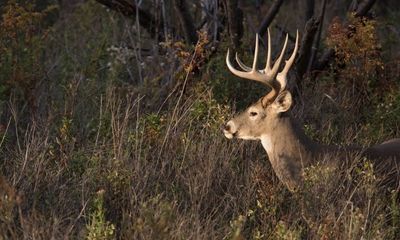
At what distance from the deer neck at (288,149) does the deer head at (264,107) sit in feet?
0.19

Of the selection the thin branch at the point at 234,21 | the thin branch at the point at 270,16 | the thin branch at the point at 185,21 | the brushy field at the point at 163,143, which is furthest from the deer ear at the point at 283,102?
the thin branch at the point at 270,16

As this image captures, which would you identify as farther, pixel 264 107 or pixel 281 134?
pixel 264 107

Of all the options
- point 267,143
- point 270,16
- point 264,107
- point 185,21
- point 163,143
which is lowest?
point 163,143

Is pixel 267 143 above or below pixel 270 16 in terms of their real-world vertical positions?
below

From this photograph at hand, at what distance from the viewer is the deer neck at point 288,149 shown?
22.5ft

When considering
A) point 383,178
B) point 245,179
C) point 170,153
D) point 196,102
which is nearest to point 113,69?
point 196,102

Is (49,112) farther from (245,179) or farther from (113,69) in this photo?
(245,179)

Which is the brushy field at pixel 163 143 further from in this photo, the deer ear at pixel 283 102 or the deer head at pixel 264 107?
the deer ear at pixel 283 102

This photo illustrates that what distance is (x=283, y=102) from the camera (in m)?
6.97

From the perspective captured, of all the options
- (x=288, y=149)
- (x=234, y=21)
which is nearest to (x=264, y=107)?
(x=288, y=149)

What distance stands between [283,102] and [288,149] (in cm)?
35

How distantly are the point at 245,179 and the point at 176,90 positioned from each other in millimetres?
2238

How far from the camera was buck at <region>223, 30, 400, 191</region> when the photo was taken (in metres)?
6.88

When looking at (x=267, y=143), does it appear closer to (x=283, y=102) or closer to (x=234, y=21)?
(x=283, y=102)
